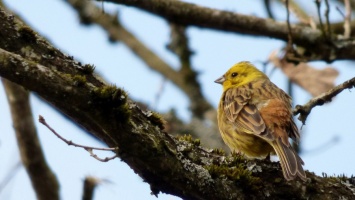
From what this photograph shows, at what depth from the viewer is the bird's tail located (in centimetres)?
401

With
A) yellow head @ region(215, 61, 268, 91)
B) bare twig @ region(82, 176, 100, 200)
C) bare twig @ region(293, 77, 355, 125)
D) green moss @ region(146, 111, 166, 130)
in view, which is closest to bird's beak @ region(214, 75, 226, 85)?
yellow head @ region(215, 61, 268, 91)

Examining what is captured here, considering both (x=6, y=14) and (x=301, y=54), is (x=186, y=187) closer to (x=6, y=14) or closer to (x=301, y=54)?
(x=6, y=14)

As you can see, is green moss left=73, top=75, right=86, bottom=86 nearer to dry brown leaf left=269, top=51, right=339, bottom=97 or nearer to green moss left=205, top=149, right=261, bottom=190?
green moss left=205, top=149, right=261, bottom=190

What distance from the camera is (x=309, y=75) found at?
269 inches

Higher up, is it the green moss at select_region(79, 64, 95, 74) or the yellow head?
Answer: the yellow head

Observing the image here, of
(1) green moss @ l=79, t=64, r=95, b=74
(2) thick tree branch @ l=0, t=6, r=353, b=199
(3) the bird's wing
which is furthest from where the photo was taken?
(3) the bird's wing

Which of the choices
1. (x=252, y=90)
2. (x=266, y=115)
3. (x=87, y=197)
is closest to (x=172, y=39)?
(x=252, y=90)

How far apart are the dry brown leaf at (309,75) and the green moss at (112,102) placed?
347 cm

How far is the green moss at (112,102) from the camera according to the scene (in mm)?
3268

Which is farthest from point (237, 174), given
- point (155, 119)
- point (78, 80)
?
point (78, 80)

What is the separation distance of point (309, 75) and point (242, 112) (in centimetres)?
174

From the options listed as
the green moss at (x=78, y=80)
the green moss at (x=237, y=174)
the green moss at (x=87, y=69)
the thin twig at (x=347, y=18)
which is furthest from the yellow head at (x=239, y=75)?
the green moss at (x=78, y=80)

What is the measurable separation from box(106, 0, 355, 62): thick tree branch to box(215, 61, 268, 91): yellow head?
38 centimetres

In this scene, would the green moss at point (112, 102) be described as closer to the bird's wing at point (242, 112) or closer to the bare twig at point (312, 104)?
the bare twig at point (312, 104)
